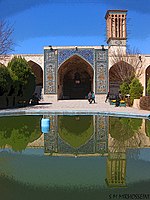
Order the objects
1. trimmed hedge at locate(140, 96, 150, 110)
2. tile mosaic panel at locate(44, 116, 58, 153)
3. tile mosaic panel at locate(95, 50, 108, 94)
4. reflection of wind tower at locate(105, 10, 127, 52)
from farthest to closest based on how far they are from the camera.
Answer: reflection of wind tower at locate(105, 10, 127, 52)
tile mosaic panel at locate(95, 50, 108, 94)
trimmed hedge at locate(140, 96, 150, 110)
tile mosaic panel at locate(44, 116, 58, 153)

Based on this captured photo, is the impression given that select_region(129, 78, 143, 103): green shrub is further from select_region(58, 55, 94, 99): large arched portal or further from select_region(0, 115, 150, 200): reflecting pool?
select_region(58, 55, 94, 99): large arched portal

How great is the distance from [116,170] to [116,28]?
32.2 metres

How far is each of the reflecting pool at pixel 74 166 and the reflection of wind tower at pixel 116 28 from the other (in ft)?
90.4

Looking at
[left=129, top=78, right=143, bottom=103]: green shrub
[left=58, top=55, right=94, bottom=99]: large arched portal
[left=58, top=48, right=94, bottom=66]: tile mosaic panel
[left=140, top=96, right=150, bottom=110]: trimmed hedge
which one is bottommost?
[left=140, top=96, right=150, bottom=110]: trimmed hedge

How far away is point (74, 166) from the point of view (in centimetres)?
398

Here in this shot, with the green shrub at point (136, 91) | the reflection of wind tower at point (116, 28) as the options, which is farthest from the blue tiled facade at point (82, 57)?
the green shrub at point (136, 91)

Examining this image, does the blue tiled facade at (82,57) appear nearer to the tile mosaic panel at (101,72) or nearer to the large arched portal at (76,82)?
the tile mosaic panel at (101,72)

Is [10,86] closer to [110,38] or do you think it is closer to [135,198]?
[135,198]

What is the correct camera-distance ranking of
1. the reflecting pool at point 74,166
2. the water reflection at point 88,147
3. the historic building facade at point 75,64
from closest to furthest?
the reflecting pool at point 74,166, the water reflection at point 88,147, the historic building facade at point 75,64

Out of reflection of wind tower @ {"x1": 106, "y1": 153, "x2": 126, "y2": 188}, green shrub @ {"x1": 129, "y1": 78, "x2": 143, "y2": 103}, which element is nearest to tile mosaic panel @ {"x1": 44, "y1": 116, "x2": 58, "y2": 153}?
reflection of wind tower @ {"x1": 106, "y1": 153, "x2": 126, "y2": 188}

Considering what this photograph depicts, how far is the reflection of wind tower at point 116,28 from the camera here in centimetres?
3288

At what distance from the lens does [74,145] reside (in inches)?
222

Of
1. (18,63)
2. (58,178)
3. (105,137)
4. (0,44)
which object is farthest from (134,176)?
(18,63)

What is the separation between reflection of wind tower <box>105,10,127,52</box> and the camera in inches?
1294
